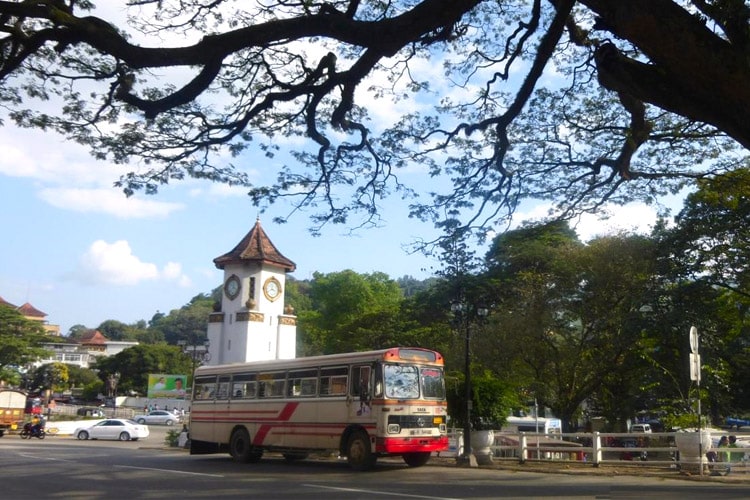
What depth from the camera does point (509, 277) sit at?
35219 mm

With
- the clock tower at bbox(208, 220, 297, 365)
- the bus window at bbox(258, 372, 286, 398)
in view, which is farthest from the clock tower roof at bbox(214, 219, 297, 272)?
the bus window at bbox(258, 372, 286, 398)

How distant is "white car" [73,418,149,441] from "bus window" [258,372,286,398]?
71.0 ft

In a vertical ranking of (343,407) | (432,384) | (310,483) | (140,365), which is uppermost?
(140,365)

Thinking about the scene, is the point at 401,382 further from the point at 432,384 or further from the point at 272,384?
the point at 272,384

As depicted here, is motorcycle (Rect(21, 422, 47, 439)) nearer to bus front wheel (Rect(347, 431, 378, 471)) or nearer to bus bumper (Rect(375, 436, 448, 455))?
bus front wheel (Rect(347, 431, 378, 471))

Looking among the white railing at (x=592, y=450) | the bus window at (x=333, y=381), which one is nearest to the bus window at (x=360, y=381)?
the bus window at (x=333, y=381)

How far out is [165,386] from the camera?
79062mm

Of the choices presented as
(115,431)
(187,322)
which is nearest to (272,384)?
(115,431)

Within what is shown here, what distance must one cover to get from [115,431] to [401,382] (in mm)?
26860

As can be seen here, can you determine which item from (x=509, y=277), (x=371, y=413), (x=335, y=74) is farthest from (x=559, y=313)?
(x=335, y=74)

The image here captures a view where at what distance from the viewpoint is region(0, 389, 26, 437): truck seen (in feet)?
122

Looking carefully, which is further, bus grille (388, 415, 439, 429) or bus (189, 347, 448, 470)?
bus (189, 347, 448, 470)

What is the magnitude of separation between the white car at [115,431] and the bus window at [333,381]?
24195mm

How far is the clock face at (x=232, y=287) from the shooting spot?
173ft
